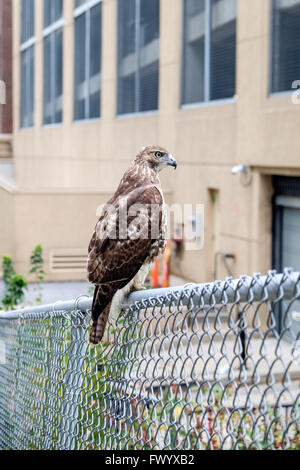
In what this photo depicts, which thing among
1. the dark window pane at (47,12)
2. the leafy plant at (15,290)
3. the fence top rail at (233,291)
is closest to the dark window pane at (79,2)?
the dark window pane at (47,12)

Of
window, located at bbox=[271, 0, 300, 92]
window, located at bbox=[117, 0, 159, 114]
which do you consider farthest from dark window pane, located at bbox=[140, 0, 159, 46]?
window, located at bbox=[271, 0, 300, 92]

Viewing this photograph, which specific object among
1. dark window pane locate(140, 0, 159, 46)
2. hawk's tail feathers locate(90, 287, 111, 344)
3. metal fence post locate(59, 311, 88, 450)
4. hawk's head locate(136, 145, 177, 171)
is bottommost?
metal fence post locate(59, 311, 88, 450)

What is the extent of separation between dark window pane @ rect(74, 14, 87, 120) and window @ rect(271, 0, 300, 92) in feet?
31.7

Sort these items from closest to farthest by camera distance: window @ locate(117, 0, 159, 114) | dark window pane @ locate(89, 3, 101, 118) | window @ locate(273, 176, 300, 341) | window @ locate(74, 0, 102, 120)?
window @ locate(273, 176, 300, 341) → window @ locate(117, 0, 159, 114) → dark window pane @ locate(89, 3, 101, 118) → window @ locate(74, 0, 102, 120)

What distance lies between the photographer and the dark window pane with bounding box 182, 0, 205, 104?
1323cm

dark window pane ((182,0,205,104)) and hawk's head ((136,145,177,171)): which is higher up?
dark window pane ((182,0,205,104))

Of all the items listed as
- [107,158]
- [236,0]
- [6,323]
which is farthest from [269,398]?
[107,158]

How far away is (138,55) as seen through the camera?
16031 mm

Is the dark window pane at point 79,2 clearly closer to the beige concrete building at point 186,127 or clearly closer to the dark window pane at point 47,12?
the beige concrete building at point 186,127

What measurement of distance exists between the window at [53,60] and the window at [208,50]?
8.68 m

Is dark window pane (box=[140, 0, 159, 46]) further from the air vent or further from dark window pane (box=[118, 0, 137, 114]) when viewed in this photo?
the air vent

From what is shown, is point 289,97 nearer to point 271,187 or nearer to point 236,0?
point 271,187

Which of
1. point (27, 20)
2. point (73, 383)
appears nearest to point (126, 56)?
point (27, 20)

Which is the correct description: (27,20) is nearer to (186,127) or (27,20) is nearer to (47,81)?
(47,81)
